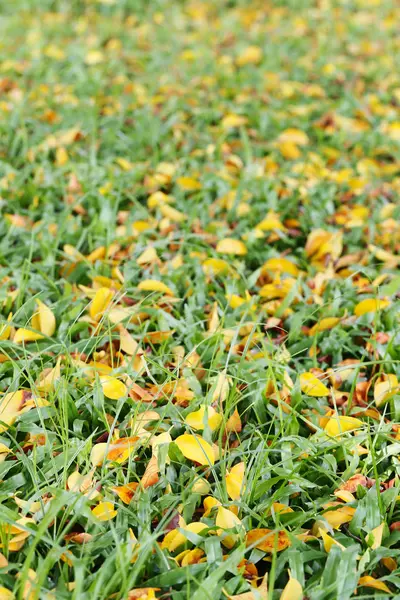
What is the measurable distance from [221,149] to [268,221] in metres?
0.61

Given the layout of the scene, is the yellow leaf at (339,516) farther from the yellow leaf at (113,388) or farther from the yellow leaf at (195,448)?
the yellow leaf at (113,388)

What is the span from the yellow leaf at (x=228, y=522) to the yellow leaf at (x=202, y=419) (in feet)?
0.77

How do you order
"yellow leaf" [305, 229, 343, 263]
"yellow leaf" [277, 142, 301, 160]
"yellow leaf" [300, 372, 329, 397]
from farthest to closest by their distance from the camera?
"yellow leaf" [277, 142, 301, 160] → "yellow leaf" [305, 229, 343, 263] → "yellow leaf" [300, 372, 329, 397]

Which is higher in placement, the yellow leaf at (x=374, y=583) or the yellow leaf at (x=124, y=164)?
the yellow leaf at (x=124, y=164)

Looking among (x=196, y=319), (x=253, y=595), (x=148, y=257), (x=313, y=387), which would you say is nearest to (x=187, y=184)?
(x=148, y=257)

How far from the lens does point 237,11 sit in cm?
410

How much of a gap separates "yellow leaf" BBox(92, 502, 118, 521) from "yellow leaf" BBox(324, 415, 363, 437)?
545 mm

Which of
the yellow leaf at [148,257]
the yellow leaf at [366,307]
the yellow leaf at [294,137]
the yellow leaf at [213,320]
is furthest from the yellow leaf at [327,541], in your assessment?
the yellow leaf at [294,137]

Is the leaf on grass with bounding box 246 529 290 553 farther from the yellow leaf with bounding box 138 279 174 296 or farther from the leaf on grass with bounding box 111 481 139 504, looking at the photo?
the yellow leaf with bounding box 138 279 174 296

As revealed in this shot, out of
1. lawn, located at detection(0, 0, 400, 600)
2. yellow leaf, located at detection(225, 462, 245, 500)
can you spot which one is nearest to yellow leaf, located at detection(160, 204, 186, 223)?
lawn, located at detection(0, 0, 400, 600)

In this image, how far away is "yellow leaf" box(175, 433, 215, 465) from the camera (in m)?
1.45

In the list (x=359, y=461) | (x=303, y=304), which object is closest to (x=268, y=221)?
(x=303, y=304)

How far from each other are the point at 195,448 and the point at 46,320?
0.60m

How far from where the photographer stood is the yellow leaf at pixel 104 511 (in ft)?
4.37
